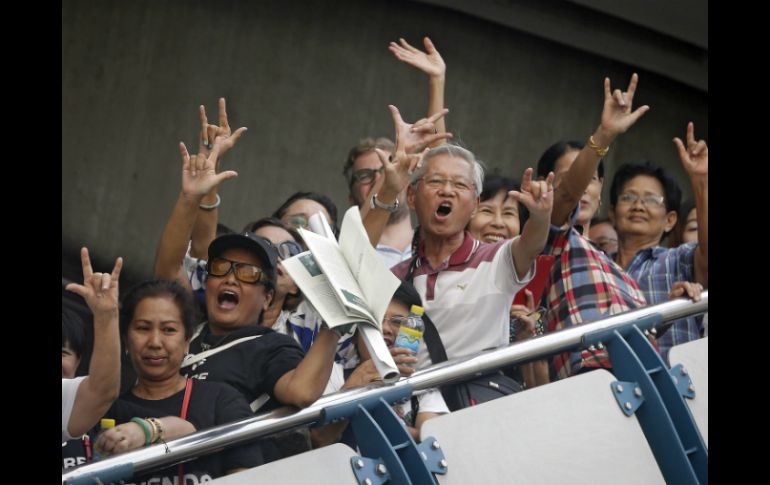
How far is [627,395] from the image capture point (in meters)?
3.23

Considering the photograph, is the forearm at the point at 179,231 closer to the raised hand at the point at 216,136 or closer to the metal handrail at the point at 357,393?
the raised hand at the point at 216,136

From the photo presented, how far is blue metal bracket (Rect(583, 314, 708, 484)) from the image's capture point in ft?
10.5

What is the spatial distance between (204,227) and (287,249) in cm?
31

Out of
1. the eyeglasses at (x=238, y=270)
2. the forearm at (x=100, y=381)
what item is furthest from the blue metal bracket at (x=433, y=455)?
the eyeglasses at (x=238, y=270)

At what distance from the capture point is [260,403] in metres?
3.23

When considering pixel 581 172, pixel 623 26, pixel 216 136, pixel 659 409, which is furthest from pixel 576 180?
pixel 623 26

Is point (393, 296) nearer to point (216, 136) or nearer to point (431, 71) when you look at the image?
point (216, 136)

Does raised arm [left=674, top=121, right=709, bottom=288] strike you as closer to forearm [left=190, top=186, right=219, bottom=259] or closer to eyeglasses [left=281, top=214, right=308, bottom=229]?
eyeglasses [left=281, top=214, right=308, bottom=229]

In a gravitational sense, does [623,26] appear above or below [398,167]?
above

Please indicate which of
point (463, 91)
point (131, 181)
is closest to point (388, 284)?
point (131, 181)

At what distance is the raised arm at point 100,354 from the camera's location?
297cm
